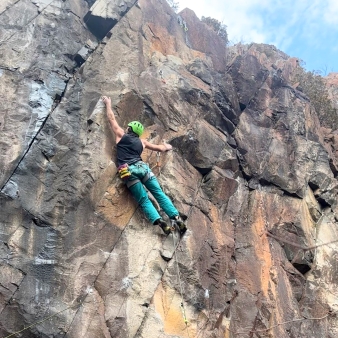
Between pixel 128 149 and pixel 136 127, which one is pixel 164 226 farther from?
pixel 136 127

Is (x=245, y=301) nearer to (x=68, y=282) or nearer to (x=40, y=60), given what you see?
(x=68, y=282)

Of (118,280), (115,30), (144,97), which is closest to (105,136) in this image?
(144,97)

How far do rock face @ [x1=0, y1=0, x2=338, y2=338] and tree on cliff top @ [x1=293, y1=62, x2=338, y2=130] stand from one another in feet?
10.1

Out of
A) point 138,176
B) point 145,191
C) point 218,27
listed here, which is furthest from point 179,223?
point 218,27

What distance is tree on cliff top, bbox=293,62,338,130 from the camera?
15.1 metres

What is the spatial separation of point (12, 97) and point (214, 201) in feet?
15.8

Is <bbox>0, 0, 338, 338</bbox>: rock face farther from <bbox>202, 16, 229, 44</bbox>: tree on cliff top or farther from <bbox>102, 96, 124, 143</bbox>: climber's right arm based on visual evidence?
<bbox>202, 16, 229, 44</bbox>: tree on cliff top

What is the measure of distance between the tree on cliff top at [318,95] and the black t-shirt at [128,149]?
8.42 meters

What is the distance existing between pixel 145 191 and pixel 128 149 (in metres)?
0.89

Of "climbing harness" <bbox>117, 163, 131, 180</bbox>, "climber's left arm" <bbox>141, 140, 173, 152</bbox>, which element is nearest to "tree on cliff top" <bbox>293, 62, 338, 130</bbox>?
"climber's left arm" <bbox>141, 140, 173, 152</bbox>

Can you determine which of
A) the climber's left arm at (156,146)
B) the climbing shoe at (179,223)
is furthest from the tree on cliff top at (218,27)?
the climbing shoe at (179,223)

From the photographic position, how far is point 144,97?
934cm

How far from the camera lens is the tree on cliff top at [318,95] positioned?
15070mm

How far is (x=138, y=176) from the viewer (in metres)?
7.79
